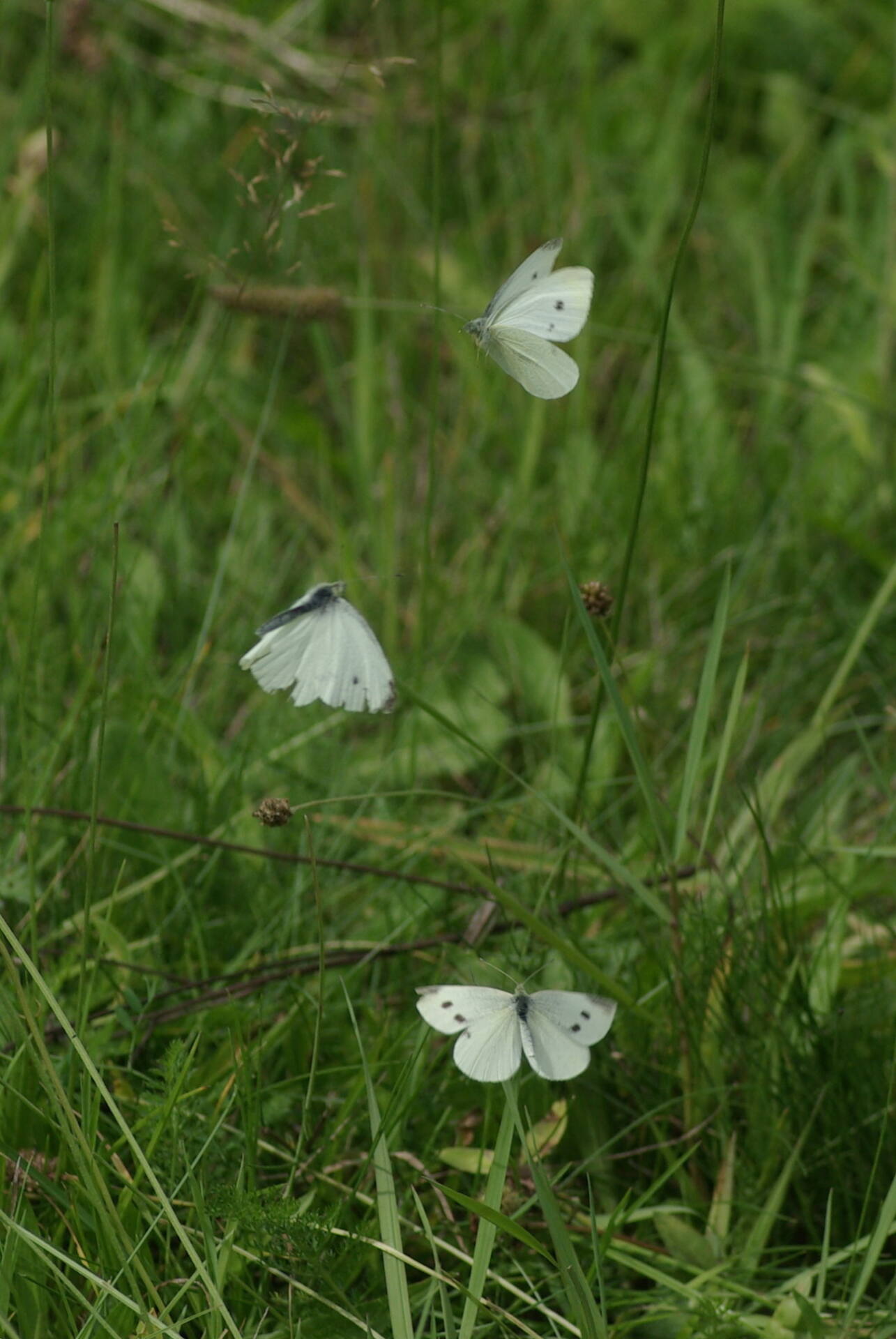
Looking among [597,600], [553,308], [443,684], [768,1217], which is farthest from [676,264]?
[443,684]

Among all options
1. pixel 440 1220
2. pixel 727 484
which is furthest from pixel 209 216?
pixel 440 1220

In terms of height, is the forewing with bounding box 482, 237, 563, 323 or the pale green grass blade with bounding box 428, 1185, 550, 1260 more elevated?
the forewing with bounding box 482, 237, 563, 323

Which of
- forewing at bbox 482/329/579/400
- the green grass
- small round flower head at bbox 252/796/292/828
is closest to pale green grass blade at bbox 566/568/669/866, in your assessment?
the green grass

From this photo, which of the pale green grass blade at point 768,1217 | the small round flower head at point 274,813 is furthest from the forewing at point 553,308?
the pale green grass blade at point 768,1217

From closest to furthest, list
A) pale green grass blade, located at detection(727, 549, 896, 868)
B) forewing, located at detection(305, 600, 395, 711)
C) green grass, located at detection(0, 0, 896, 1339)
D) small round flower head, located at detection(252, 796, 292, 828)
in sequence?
forewing, located at detection(305, 600, 395, 711)
small round flower head, located at detection(252, 796, 292, 828)
green grass, located at detection(0, 0, 896, 1339)
pale green grass blade, located at detection(727, 549, 896, 868)

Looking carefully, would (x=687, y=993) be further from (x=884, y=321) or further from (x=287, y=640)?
(x=884, y=321)

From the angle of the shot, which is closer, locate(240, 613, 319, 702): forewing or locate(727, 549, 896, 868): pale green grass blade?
locate(240, 613, 319, 702): forewing

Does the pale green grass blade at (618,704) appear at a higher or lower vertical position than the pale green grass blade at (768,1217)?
higher

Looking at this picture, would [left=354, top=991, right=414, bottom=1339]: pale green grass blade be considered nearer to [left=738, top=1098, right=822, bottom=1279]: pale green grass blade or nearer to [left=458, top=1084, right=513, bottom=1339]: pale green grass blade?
[left=458, top=1084, right=513, bottom=1339]: pale green grass blade

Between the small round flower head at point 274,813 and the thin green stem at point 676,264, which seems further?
the small round flower head at point 274,813

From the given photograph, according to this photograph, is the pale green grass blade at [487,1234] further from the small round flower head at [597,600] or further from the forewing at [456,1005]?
the small round flower head at [597,600]
